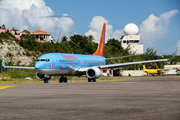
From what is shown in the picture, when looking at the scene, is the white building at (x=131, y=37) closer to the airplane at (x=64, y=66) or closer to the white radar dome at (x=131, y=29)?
the white radar dome at (x=131, y=29)

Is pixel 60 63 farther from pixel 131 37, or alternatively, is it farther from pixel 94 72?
pixel 131 37

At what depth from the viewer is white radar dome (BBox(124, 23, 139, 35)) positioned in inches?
5127

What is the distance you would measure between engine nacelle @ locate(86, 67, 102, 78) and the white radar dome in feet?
313

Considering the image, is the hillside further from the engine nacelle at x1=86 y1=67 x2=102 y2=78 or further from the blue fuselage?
the engine nacelle at x1=86 y1=67 x2=102 y2=78

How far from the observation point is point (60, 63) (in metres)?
34.6

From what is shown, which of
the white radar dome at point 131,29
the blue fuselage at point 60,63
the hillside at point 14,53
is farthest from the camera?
the white radar dome at point 131,29

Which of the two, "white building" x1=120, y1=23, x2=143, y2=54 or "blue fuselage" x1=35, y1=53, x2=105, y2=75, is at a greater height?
"white building" x1=120, y1=23, x2=143, y2=54

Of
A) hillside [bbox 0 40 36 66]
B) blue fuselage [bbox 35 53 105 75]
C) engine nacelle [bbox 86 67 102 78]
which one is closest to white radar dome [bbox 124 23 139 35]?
→ hillside [bbox 0 40 36 66]

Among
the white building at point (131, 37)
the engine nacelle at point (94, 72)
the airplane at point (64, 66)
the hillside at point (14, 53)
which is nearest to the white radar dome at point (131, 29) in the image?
the white building at point (131, 37)

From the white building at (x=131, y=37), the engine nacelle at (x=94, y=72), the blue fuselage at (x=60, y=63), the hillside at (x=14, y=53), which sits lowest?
the engine nacelle at (x=94, y=72)

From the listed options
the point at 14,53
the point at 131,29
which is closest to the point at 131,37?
the point at 131,29

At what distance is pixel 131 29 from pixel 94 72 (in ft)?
326

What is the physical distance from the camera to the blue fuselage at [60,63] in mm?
32469

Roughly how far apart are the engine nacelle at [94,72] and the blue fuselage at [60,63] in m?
2.06
